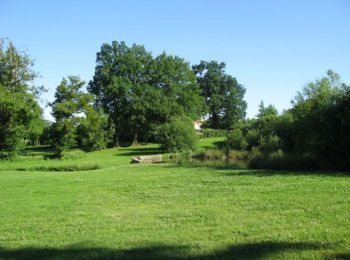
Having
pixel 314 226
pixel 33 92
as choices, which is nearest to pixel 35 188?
pixel 314 226

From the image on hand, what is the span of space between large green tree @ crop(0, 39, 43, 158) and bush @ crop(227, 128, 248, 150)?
22.3 metres

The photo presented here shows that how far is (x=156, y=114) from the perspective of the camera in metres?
52.6

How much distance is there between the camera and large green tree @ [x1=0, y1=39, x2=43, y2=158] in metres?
35.7

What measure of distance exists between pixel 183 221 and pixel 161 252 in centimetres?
191

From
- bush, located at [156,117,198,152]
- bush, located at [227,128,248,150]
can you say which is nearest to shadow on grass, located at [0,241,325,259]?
bush, located at [227,128,248,150]

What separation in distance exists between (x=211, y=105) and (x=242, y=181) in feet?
217

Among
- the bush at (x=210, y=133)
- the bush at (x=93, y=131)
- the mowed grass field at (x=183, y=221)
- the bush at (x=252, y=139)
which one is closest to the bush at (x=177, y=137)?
the bush at (x=252, y=139)

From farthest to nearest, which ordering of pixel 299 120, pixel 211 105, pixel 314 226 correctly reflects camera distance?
pixel 211 105
pixel 299 120
pixel 314 226

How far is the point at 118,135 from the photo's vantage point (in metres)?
56.1

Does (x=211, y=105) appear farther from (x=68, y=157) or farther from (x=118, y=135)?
(x=68, y=157)

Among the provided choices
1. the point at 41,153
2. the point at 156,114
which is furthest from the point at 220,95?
the point at 41,153

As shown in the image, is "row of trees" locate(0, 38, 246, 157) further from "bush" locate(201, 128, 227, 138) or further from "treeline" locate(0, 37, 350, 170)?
"bush" locate(201, 128, 227, 138)

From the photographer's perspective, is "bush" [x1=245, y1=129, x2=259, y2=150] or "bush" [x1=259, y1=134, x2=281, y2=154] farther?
"bush" [x1=245, y1=129, x2=259, y2=150]

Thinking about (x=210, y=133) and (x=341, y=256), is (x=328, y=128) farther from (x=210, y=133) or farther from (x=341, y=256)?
(x=210, y=133)
